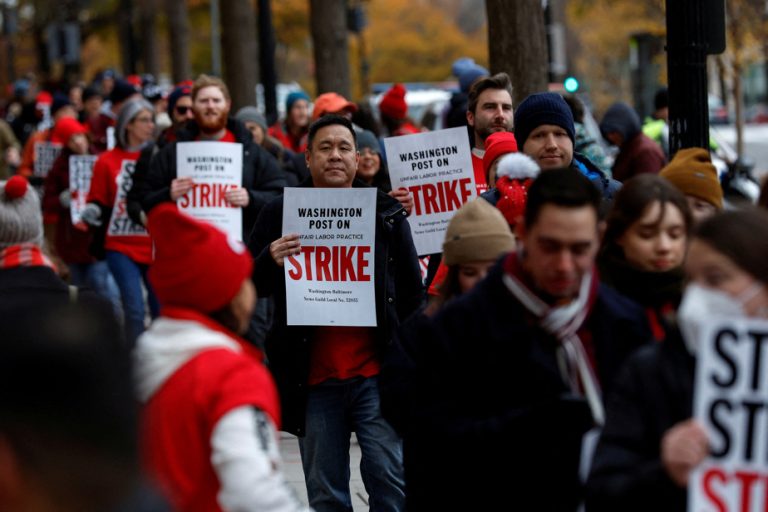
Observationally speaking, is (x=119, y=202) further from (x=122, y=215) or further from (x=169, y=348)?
(x=169, y=348)

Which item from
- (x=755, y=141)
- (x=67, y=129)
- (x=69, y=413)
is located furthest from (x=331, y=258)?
(x=755, y=141)

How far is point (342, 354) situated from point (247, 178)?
10.2ft

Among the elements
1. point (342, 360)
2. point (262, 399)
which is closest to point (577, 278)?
point (262, 399)

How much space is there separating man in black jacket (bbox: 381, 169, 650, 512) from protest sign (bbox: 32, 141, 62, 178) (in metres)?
11.8

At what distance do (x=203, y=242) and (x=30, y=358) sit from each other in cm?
116

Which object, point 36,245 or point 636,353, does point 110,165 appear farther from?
point 636,353


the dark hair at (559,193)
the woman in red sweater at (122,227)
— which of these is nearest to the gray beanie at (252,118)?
the woman in red sweater at (122,227)

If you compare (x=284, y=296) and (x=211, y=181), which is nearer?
(x=284, y=296)

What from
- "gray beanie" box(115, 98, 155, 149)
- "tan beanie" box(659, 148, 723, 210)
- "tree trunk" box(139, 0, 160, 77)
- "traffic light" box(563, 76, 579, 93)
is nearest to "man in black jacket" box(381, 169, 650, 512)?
"tan beanie" box(659, 148, 723, 210)

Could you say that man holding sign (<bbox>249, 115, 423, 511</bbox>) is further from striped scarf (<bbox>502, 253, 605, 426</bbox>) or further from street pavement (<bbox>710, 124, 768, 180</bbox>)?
street pavement (<bbox>710, 124, 768, 180</bbox>)

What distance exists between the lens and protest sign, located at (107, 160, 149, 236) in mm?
10609

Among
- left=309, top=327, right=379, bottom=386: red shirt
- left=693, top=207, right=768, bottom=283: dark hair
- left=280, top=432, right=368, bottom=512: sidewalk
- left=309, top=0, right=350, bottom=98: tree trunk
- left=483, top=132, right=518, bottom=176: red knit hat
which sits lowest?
left=280, top=432, right=368, bottom=512: sidewalk

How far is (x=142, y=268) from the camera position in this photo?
35.5 ft

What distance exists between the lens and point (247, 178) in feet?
30.0
